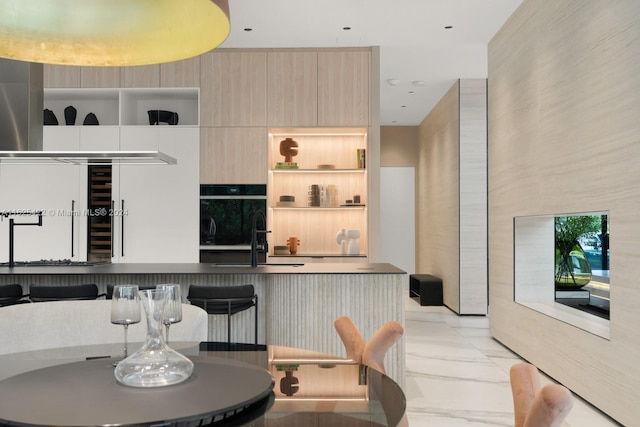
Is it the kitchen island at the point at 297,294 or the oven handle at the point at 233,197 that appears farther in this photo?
the oven handle at the point at 233,197

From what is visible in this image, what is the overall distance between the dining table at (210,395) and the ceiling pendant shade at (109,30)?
884 millimetres

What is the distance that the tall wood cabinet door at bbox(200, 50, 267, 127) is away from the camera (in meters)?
6.38

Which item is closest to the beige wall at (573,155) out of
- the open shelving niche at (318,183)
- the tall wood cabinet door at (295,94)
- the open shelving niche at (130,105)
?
the open shelving niche at (318,183)

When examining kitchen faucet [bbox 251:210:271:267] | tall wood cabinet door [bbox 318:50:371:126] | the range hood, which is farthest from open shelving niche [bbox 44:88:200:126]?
the range hood

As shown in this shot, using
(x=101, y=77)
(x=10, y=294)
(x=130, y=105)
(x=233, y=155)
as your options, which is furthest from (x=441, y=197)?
(x=10, y=294)

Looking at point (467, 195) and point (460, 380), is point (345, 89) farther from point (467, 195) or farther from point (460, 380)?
point (460, 380)

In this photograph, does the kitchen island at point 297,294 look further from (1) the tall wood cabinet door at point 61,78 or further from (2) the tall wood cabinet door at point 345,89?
(1) the tall wood cabinet door at point 61,78

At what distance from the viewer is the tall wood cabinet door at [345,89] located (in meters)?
6.29

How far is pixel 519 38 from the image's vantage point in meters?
5.12

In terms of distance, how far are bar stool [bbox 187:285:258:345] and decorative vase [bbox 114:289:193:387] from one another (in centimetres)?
237

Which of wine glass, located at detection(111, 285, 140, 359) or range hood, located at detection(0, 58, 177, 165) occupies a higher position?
range hood, located at detection(0, 58, 177, 165)

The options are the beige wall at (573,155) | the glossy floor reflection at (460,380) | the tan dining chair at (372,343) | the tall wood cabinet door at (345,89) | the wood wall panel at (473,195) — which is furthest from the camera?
the wood wall panel at (473,195)

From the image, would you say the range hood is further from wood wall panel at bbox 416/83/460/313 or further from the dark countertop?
wood wall panel at bbox 416/83/460/313

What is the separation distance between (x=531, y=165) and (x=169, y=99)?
163 inches
